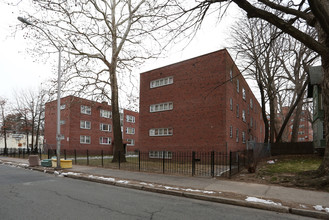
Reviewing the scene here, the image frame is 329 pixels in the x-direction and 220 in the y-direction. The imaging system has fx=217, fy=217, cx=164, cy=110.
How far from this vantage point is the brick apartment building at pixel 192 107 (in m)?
18.8

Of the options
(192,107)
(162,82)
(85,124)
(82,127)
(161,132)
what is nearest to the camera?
(192,107)

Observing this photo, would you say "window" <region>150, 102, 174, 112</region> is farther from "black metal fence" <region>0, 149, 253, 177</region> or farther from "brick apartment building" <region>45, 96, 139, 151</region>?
"brick apartment building" <region>45, 96, 139, 151</region>

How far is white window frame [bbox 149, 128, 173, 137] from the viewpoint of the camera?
71.1ft

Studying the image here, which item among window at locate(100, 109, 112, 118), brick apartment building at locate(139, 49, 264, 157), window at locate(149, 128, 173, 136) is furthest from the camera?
window at locate(100, 109, 112, 118)

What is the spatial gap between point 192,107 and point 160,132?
4.54 m

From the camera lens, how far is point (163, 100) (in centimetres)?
2267

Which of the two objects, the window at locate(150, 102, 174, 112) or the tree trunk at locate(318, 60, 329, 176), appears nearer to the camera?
the tree trunk at locate(318, 60, 329, 176)

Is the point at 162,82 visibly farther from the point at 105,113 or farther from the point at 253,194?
the point at 105,113

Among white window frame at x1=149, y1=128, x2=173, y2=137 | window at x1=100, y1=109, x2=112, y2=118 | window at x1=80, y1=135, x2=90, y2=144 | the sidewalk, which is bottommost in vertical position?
the sidewalk

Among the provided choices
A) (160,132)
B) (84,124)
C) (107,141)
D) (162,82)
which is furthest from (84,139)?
(162,82)

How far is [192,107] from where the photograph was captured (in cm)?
2033

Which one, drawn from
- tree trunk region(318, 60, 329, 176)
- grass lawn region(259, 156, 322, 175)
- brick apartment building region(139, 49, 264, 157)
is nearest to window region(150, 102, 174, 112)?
brick apartment building region(139, 49, 264, 157)

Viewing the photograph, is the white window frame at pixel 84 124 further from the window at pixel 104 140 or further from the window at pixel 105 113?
the window at pixel 104 140

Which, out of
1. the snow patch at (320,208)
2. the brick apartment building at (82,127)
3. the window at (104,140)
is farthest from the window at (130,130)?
the snow patch at (320,208)
